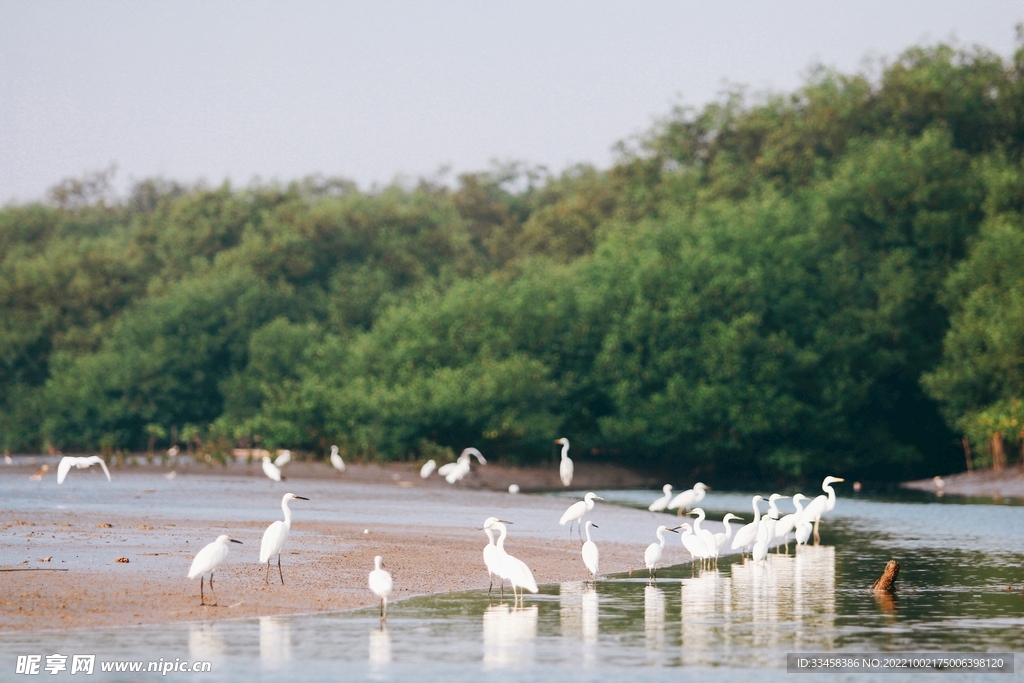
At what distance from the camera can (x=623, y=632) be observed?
15.8m

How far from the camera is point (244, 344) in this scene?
6825 cm

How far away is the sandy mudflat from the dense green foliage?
14.8 meters

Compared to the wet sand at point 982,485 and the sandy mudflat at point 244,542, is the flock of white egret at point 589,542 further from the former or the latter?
the wet sand at point 982,485

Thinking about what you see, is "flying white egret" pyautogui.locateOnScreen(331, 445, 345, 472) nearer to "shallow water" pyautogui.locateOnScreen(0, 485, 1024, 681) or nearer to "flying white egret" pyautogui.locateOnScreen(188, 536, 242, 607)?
"shallow water" pyautogui.locateOnScreen(0, 485, 1024, 681)

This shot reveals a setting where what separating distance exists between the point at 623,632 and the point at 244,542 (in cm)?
894

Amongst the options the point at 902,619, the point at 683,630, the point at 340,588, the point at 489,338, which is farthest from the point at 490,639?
the point at 489,338

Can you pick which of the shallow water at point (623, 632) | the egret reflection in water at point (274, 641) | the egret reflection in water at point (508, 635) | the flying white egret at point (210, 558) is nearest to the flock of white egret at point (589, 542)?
the flying white egret at point (210, 558)

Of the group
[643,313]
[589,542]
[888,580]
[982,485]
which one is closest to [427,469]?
[643,313]

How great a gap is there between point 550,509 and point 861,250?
3170 cm

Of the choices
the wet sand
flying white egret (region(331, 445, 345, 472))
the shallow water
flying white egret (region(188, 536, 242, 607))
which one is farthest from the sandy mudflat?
the wet sand

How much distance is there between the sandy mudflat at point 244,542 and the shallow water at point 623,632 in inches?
35.7

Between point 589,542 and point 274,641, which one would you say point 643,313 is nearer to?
point 589,542

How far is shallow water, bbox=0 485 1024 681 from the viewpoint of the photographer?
A: 1348cm

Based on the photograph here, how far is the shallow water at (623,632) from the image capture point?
13.5 m
